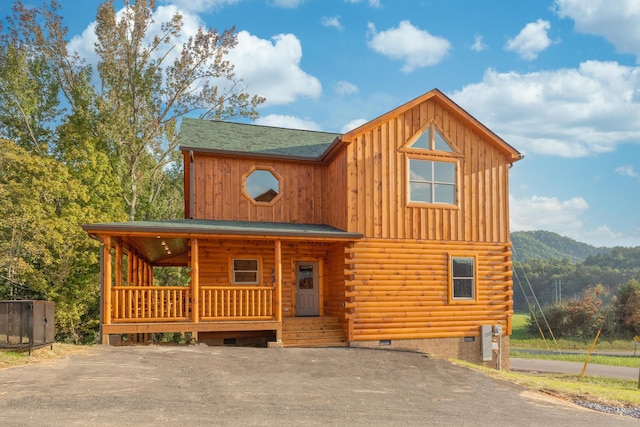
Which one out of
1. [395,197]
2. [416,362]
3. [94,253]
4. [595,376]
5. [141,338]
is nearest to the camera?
[416,362]

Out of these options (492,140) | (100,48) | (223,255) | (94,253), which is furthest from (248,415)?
(100,48)

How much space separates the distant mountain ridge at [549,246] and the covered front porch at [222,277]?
12200cm

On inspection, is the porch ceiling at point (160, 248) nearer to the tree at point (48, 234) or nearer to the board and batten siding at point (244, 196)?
the board and batten siding at point (244, 196)

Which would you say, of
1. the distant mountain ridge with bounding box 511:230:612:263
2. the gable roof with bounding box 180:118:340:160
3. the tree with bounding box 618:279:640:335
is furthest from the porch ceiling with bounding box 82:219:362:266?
the distant mountain ridge with bounding box 511:230:612:263

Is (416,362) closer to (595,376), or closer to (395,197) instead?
(395,197)

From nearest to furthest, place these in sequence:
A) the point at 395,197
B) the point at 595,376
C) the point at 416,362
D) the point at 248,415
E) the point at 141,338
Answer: the point at 248,415
the point at 416,362
the point at 395,197
the point at 141,338
the point at 595,376

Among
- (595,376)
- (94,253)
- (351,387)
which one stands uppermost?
(94,253)

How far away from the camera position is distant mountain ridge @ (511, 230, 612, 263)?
134012 mm

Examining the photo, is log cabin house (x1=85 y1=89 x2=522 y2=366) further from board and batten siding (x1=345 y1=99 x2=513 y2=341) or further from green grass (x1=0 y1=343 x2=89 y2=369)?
green grass (x1=0 y1=343 x2=89 y2=369)

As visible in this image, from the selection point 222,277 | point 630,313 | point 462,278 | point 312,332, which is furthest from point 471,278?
point 630,313

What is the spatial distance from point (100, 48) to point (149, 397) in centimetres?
2661

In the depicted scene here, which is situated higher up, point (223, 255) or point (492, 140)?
point (492, 140)

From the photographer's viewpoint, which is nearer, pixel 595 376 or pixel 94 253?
pixel 595 376

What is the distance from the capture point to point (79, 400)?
24.2 feet
